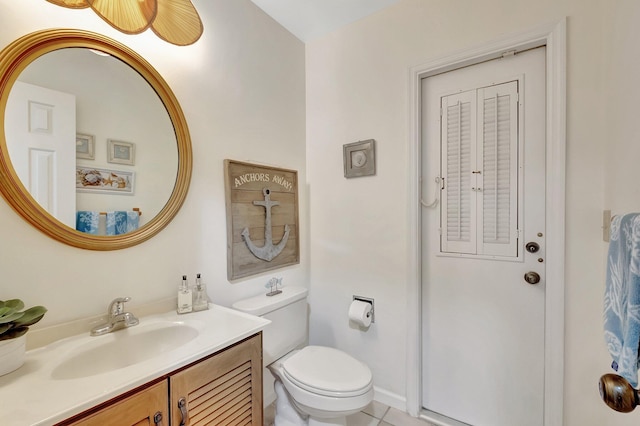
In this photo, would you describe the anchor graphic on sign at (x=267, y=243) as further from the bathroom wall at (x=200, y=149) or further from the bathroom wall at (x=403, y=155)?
the bathroom wall at (x=403, y=155)

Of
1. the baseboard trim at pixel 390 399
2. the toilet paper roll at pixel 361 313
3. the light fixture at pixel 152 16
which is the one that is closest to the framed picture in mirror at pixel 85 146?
the light fixture at pixel 152 16

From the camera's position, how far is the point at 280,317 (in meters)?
1.60

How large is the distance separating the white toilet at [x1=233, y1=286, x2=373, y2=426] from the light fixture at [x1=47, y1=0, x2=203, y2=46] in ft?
4.33

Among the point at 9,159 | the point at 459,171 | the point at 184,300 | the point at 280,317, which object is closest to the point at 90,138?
the point at 9,159

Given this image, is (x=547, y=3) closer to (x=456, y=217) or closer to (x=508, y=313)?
(x=456, y=217)

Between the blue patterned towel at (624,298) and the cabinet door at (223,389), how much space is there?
107 cm

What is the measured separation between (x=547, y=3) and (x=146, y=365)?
225cm

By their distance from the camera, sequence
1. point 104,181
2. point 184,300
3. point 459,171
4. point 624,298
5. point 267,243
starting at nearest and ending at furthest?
point 624,298, point 104,181, point 184,300, point 459,171, point 267,243

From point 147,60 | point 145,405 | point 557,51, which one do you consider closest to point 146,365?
point 145,405

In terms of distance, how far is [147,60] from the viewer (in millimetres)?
1244

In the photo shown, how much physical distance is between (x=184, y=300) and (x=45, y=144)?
31.0 inches

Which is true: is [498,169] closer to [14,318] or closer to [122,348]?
[122,348]

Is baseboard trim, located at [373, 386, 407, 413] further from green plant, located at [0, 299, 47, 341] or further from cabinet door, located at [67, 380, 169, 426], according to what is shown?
green plant, located at [0, 299, 47, 341]

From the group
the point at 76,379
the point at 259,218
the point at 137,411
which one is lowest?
the point at 137,411
